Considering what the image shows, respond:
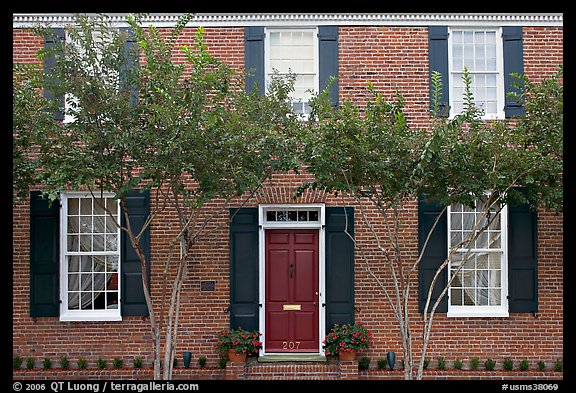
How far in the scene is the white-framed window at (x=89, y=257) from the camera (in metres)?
10.4

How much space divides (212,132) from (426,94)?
467cm

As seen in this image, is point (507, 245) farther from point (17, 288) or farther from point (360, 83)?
point (17, 288)

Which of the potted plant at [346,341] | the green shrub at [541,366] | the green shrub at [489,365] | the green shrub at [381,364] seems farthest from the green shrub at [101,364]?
the green shrub at [541,366]

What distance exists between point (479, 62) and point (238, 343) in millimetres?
6458

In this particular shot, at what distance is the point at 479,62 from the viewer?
10.6 meters

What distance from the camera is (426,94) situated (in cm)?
1048

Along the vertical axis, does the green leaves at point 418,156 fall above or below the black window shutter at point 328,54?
below

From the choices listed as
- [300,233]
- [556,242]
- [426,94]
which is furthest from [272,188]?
[556,242]

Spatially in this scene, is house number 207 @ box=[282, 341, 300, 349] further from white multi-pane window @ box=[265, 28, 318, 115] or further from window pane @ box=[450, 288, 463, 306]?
white multi-pane window @ box=[265, 28, 318, 115]

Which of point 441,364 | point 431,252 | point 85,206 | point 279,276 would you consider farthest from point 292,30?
point 441,364

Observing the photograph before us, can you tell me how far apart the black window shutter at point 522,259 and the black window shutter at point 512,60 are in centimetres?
170

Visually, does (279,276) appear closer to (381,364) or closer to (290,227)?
(290,227)

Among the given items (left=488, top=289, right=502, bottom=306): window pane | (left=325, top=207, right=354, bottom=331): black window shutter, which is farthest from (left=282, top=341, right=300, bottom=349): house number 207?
(left=488, top=289, right=502, bottom=306): window pane

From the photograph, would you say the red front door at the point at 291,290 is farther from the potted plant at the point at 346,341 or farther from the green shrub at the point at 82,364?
the green shrub at the point at 82,364
